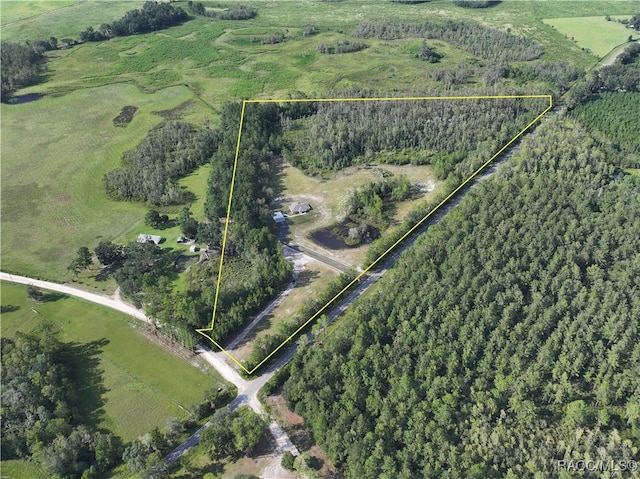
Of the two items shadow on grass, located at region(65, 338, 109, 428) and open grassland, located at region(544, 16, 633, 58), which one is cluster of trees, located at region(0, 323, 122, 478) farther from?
open grassland, located at region(544, 16, 633, 58)

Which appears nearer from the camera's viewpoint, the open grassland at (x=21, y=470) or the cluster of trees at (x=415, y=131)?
the open grassland at (x=21, y=470)

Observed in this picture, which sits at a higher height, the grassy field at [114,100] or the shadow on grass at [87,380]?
the grassy field at [114,100]

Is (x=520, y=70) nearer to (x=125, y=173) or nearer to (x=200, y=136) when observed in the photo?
(x=200, y=136)

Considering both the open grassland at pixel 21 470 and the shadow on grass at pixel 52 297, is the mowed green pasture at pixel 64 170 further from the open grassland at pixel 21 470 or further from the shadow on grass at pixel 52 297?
the open grassland at pixel 21 470

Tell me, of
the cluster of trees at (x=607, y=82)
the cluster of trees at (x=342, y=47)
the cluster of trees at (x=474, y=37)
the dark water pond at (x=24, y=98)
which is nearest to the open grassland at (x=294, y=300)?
the cluster of trees at (x=607, y=82)

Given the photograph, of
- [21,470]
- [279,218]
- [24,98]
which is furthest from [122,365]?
[24,98]
